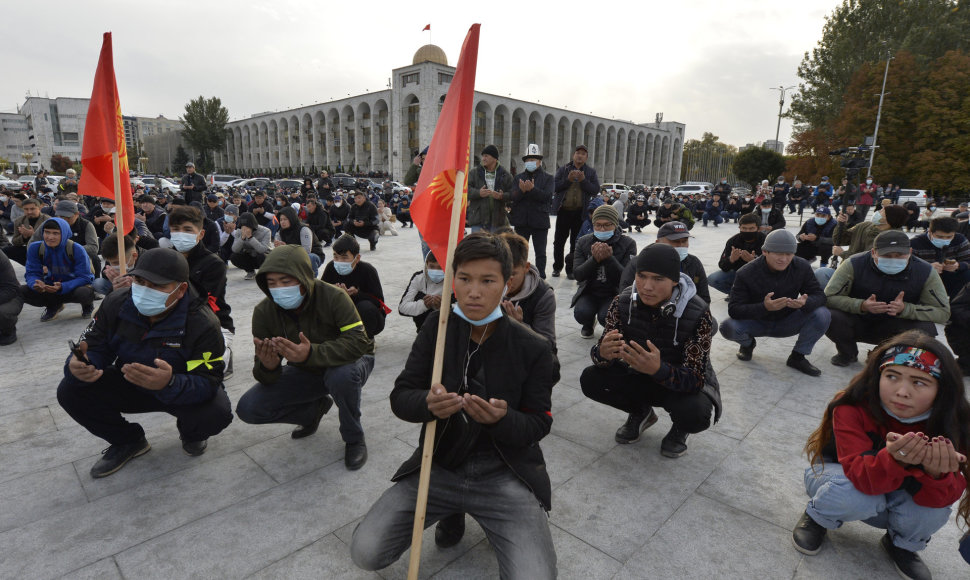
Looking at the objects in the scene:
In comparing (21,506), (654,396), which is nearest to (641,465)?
(654,396)

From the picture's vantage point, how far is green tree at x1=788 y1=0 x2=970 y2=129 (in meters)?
32.7

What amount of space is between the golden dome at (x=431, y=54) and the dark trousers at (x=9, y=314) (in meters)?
58.2

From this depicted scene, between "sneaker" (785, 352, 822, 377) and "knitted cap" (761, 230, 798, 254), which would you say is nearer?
"knitted cap" (761, 230, 798, 254)

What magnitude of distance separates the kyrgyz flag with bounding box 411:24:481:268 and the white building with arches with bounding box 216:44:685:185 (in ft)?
153

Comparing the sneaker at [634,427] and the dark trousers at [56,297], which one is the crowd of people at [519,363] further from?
the dark trousers at [56,297]

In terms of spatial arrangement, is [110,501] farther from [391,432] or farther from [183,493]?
[391,432]

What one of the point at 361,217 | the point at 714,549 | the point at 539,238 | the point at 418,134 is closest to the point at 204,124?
the point at 418,134

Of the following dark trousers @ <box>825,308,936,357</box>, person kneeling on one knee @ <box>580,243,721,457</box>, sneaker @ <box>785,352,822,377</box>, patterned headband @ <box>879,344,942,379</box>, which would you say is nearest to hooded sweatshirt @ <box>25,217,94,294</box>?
person kneeling on one knee @ <box>580,243,721,457</box>

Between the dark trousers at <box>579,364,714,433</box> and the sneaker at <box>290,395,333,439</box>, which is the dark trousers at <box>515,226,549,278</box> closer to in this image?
the dark trousers at <box>579,364,714,433</box>

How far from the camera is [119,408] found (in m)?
3.13

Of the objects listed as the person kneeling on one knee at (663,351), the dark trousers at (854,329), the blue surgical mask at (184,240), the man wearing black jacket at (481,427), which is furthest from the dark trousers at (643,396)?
the blue surgical mask at (184,240)

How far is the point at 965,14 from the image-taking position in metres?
32.6

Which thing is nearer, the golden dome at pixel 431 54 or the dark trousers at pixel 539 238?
the dark trousers at pixel 539 238

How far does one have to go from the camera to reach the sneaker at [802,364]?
4938 millimetres
